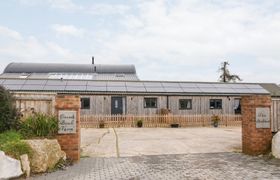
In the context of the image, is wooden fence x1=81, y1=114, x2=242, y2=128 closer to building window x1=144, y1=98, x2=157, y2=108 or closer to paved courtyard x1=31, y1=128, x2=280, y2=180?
building window x1=144, y1=98, x2=157, y2=108

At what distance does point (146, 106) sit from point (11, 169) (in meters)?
21.7

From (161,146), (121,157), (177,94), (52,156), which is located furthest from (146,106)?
(52,156)

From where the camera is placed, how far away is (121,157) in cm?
1123

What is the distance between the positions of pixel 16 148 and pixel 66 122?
2.02 meters

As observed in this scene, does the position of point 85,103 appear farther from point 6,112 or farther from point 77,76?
point 6,112

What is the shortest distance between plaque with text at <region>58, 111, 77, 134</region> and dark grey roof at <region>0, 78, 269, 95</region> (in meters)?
18.6

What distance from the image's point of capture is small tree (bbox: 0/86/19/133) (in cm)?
1027

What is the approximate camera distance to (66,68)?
49031mm

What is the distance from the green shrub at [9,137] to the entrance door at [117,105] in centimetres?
1925

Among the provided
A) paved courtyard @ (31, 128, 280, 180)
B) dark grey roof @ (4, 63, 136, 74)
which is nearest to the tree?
dark grey roof @ (4, 63, 136, 74)

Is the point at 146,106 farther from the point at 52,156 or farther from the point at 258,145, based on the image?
the point at 52,156

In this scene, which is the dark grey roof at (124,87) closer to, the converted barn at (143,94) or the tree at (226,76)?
the converted barn at (143,94)

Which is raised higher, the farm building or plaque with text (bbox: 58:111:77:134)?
the farm building

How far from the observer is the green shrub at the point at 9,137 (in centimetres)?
920
